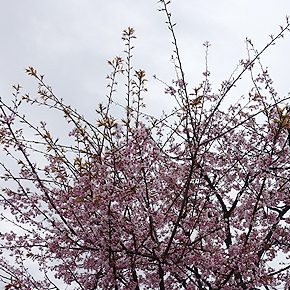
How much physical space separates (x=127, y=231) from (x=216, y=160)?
3.09 metres

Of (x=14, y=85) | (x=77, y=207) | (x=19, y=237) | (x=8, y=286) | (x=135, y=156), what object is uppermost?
(x=14, y=85)

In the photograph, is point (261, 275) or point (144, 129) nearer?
point (144, 129)

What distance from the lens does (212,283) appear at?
16.5 feet

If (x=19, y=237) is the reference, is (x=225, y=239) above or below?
above

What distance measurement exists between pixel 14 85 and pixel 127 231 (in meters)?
3.02

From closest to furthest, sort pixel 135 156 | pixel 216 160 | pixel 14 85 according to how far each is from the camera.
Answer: pixel 135 156, pixel 14 85, pixel 216 160

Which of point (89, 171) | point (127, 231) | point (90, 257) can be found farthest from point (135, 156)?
point (90, 257)

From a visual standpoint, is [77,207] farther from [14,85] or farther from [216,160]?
[216,160]

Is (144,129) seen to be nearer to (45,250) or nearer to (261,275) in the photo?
(45,250)

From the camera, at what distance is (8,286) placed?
13.0 ft

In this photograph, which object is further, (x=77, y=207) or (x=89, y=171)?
(x=77, y=207)

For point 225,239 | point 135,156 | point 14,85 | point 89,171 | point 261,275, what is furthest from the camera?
point 225,239

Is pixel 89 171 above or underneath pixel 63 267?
above

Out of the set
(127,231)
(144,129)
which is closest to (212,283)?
(127,231)
